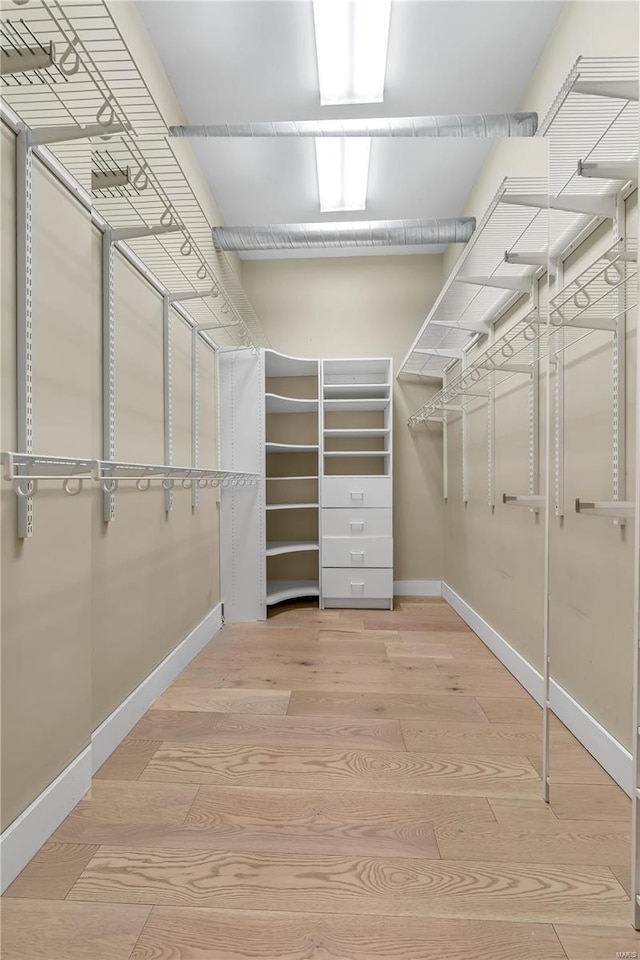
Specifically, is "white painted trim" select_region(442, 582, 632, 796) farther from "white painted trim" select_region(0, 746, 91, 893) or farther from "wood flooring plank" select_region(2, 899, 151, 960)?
"white painted trim" select_region(0, 746, 91, 893)

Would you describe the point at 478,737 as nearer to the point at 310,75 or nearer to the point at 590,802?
the point at 590,802

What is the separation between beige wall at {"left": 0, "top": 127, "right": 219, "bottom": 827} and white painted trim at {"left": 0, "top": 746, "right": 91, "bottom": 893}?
1.3 inches

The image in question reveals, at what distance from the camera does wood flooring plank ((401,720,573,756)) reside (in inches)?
73.0

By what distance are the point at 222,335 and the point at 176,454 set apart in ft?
3.81

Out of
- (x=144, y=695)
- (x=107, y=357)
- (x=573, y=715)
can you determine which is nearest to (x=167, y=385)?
(x=107, y=357)

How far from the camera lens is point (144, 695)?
84.2 inches

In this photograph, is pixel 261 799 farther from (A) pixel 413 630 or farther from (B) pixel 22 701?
(A) pixel 413 630

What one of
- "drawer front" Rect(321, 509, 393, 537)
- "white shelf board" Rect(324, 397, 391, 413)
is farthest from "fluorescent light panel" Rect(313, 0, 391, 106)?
"drawer front" Rect(321, 509, 393, 537)

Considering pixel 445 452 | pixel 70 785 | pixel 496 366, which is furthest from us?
pixel 445 452

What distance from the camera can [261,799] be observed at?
1571 mm

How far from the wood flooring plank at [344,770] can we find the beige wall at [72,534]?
13.8 inches

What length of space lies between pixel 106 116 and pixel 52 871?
2.30 m

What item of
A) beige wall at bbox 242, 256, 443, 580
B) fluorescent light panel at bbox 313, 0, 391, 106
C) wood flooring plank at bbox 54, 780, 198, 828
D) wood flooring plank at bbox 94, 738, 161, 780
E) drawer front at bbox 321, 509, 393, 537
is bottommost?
wood flooring plank at bbox 54, 780, 198, 828

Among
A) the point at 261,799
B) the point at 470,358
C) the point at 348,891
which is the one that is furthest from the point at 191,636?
the point at 470,358
